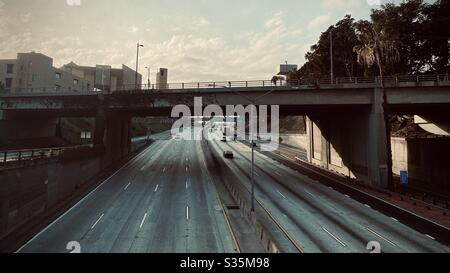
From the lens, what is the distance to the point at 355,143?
42.4 metres

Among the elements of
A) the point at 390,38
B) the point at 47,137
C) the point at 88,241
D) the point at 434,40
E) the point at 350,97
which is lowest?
the point at 88,241

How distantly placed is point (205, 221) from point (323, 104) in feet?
82.1

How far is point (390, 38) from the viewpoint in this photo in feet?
125

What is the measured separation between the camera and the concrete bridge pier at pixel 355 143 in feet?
119

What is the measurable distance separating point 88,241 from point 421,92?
39216 millimetres

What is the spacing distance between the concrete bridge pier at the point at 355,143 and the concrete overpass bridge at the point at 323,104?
0.11m

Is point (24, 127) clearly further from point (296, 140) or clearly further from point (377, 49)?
point (296, 140)

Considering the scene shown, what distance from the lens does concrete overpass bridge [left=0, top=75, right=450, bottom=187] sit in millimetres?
36406

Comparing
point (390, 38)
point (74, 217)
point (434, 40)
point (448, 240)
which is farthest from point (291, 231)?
point (434, 40)

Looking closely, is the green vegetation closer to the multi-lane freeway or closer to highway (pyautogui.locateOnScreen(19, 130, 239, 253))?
the multi-lane freeway

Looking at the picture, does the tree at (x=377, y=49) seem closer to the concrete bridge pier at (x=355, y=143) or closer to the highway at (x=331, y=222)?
the concrete bridge pier at (x=355, y=143)

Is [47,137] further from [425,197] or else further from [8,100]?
[425,197]

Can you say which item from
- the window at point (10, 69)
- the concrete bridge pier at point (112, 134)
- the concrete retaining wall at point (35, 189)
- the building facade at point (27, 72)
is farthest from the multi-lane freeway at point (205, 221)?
the window at point (10, 69)

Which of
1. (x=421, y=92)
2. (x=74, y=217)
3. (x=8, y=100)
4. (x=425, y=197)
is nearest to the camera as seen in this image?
(x=74, y=217)
